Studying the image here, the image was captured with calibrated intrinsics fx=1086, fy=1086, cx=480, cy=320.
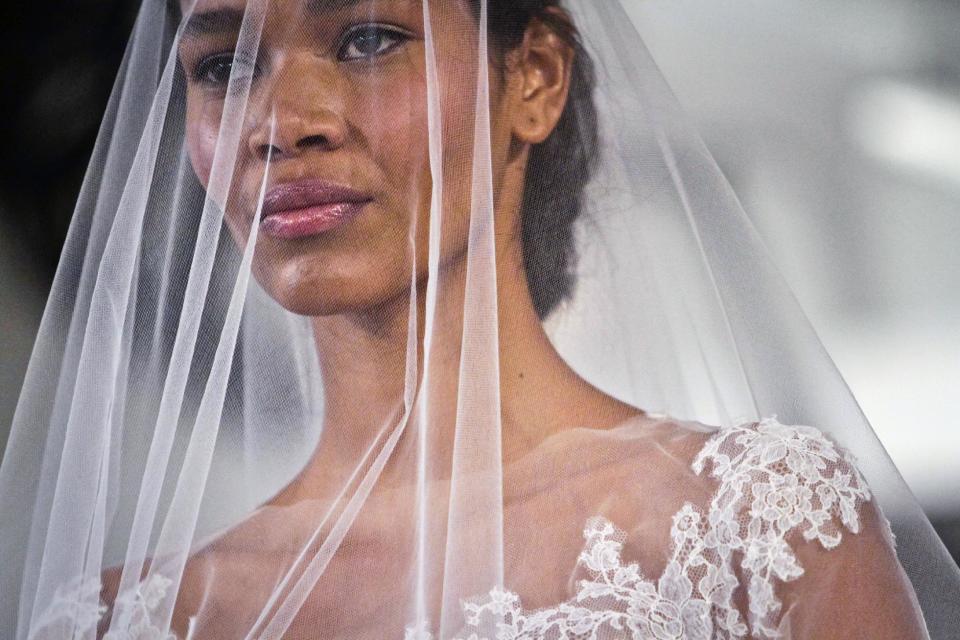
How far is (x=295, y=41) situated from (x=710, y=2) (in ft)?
1.87

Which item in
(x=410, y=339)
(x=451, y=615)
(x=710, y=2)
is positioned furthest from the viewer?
(x=710, y=2)

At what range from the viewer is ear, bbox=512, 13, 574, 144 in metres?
0.99

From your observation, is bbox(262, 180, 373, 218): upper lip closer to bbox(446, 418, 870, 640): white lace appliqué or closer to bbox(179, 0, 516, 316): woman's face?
bbox(179, 0, 516, 316): woman's face

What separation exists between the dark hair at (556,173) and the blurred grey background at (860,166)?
0.30 meters

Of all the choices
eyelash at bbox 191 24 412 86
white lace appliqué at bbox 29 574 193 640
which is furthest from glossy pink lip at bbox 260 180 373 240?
white lace appliqué at bbox 29 574 193 640

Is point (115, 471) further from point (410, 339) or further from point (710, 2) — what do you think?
point (710, 2)

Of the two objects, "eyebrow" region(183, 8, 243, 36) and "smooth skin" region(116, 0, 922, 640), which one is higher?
"eyebrow" region(183, 8, 243, 36)

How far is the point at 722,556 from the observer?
0.83 metres

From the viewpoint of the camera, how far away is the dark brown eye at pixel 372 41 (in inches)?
36.5

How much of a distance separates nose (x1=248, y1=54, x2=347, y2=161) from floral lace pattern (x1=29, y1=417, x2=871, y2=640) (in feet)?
1.27

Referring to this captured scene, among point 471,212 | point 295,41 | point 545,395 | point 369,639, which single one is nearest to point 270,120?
point 295,41

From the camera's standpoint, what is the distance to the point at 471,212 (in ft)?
2.87

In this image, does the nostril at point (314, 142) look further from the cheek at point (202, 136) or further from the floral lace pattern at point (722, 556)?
the floral lace pattern at point (722, 556)

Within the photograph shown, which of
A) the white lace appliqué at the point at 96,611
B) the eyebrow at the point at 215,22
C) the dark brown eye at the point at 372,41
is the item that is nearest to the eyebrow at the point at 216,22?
the eyebrow at the point at 215,22
